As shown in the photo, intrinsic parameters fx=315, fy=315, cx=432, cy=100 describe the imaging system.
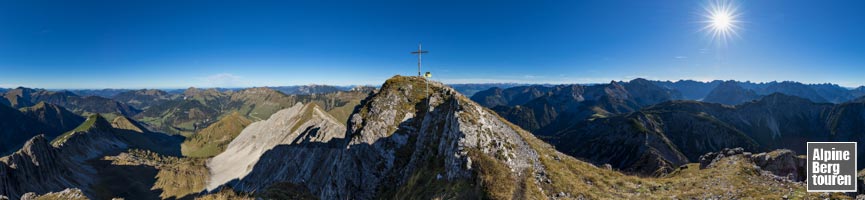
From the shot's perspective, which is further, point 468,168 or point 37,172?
point 37,172

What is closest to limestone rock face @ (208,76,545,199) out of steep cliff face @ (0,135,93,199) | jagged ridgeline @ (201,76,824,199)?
→ jagged ridgeline @ (201,76,824,199)

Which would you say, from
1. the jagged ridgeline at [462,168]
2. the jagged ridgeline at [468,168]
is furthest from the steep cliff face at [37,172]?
the jagged ridgeline at [468,168]

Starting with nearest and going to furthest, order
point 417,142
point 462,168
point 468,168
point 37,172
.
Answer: point 468,168
point 462,168
point 417,142
point 37,172

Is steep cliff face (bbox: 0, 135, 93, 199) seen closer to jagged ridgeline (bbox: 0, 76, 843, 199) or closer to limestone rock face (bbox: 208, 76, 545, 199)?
jagged ridgeline (bbox: 0, 76, 843, 199)

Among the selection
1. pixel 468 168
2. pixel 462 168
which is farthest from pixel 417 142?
pixel 468 168

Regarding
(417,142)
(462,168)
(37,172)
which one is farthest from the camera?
(37,172)

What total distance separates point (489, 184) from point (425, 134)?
29.2 m

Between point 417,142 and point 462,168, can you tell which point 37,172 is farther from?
point 462,168

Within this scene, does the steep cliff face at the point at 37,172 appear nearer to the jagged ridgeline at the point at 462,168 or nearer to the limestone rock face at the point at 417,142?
the jagged ridgeline at the point at 462,168

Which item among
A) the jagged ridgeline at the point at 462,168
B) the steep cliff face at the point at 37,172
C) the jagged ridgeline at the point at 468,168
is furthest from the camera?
the steep cliff face at the point at 37,172

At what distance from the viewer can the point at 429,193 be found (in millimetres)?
34406

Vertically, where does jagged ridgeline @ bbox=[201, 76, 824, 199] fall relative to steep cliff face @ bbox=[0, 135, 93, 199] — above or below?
above

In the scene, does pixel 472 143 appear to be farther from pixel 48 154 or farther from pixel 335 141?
pixel 48 154

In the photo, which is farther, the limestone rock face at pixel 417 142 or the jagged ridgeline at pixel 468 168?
the limestone rock face at pixel 417 142
